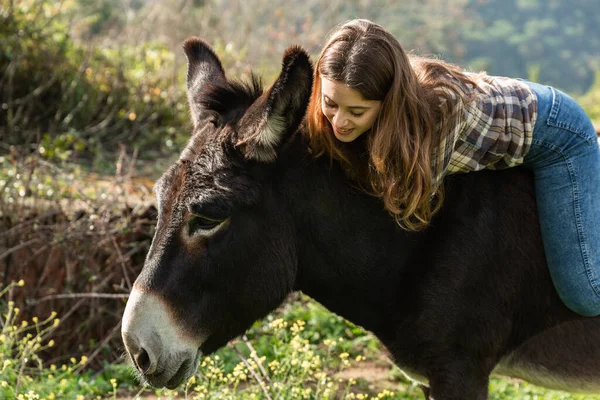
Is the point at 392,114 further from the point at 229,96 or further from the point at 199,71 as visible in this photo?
the point at 199,71

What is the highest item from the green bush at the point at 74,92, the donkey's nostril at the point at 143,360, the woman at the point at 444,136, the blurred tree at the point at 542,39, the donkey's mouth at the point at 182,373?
the woman at the point at 444,136

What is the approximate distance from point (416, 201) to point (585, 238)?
2.52ft

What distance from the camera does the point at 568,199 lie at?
258 cm

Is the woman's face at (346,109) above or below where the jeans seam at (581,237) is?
above

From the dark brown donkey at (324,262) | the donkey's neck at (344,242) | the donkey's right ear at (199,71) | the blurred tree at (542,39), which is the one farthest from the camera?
the blurred tree at (542,39)

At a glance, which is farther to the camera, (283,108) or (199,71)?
(199,71)

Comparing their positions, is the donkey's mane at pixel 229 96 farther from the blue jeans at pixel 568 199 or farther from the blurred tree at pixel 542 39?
the blurred tree at pixel 542 39

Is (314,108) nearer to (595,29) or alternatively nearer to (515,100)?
(515,100)

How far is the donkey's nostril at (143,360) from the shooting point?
2.32 m

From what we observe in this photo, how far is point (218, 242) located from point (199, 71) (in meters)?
0.87

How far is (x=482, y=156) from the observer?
98.5 inches

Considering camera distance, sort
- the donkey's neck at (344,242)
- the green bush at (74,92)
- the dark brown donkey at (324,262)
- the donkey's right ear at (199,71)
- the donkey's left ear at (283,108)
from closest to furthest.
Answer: the donkey's left ear at (283,108)
the dark brown donkey at (324,262)
the donkey's neck at (344,242)
the donkey's right ear at (199,71)
the green bush at (74,92)

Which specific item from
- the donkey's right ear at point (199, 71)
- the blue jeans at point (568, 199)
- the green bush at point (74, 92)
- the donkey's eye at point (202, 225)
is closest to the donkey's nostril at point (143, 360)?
the donkey's eye at point (202, 225)

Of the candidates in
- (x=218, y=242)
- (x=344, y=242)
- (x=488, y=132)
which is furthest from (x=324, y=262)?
(x=488, y=132)
